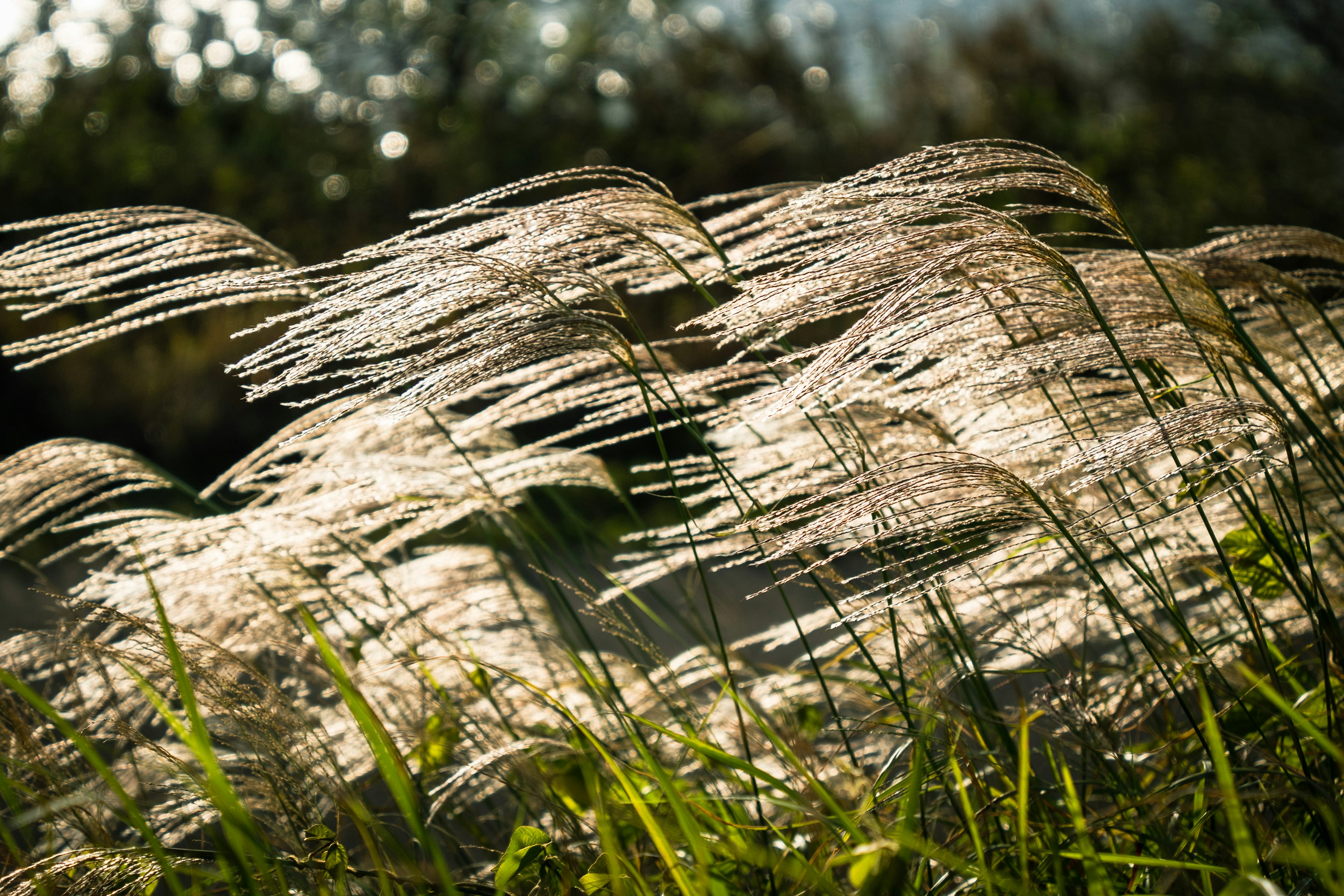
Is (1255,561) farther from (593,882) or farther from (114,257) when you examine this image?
(114,257)

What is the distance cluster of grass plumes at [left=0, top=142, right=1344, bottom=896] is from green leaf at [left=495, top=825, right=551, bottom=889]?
15 millimetres

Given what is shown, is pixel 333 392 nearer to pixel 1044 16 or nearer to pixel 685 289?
pixel 685 289

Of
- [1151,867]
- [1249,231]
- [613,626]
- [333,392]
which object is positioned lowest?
[1151,867]

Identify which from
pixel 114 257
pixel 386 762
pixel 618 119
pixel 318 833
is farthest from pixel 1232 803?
pixel 618 119

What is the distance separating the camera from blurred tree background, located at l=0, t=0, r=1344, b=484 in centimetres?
732

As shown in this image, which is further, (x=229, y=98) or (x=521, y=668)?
(x=229, y=98)

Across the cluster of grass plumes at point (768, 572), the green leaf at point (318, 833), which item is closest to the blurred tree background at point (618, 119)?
the cluster of grass plumes at point (768, 572)

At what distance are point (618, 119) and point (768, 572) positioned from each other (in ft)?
36.6

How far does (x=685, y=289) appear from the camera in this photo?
7.84 metres

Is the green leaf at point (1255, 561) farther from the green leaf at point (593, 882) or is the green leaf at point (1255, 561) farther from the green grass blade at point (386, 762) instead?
the green grass blade at point (386, 762)

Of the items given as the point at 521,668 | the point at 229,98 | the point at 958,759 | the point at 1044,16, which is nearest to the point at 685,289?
the point at 521,668

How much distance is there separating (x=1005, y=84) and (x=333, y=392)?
12.7 m

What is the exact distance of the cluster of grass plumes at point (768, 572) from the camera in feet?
3.06

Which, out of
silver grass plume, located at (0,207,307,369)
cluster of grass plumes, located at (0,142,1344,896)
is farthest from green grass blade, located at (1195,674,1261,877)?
silver grass plume, located at (0,207,307,369)
